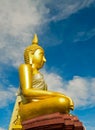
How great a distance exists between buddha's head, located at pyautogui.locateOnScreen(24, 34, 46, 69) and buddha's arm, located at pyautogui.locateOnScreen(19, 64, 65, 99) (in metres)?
0.57

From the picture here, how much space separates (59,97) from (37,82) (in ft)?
4.47

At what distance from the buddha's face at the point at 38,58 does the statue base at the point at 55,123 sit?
240 cm

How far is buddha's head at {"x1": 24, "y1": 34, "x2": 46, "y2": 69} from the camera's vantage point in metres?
11.6

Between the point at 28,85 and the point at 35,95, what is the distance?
50 cm

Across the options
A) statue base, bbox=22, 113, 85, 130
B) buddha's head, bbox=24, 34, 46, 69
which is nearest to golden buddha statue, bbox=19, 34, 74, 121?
buddha's head, bbox=24, 34, 46, 69

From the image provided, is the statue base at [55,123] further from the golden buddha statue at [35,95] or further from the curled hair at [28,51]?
the curled hair at [28,51]

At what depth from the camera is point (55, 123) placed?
31.0 ft

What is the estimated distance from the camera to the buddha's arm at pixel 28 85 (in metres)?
10.2

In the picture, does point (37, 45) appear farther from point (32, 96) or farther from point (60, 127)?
point (60, 127)

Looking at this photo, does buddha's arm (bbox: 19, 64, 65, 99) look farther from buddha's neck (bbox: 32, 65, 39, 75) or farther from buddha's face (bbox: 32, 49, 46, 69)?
buddha's face (bbox: 32, 49, 46, 69)

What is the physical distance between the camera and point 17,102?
441 inches

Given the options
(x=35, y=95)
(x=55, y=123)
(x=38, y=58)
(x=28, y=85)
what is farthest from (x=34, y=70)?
(x=55, y=123)

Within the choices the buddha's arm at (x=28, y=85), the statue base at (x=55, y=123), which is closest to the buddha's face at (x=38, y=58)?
the buddha's arm at (x=28, y=85)

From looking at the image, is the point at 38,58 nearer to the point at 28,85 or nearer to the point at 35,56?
the point at 35,56
